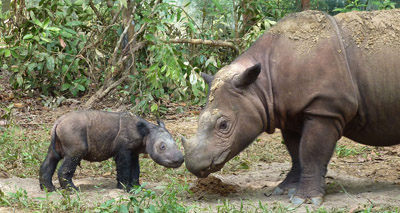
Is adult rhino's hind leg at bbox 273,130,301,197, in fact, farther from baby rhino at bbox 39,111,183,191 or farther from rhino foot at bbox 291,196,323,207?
baby rhino at bbox 39,111,183,191

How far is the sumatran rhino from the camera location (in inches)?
208

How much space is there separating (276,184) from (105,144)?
6.20 ft

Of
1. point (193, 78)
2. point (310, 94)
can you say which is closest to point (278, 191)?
point (310, 94)

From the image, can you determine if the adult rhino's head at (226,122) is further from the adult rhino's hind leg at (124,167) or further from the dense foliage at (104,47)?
the dense foliage at (104,47)

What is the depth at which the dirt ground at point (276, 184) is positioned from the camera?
5426 millimetres

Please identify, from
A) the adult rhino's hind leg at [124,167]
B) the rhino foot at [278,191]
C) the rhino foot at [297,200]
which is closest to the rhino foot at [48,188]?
the adult rhino's hind leg at [124,167]

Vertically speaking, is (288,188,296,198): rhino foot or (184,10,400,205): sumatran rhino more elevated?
(184,10,400,205): sumatran rhino

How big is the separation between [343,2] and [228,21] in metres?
2.67

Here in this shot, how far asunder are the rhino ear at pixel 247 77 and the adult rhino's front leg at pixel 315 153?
614 mm

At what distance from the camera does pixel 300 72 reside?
17.4ft

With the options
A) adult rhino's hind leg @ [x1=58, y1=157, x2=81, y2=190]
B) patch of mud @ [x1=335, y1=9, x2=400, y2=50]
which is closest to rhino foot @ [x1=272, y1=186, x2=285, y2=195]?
patch of mud @ [x1=335, y1=9, x2=400, y2=50]

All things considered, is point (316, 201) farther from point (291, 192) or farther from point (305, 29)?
point (305, 29)

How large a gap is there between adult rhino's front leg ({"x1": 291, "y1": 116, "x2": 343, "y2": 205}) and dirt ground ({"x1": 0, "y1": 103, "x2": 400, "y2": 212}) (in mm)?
140

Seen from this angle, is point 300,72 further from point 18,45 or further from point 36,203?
point 18,45
